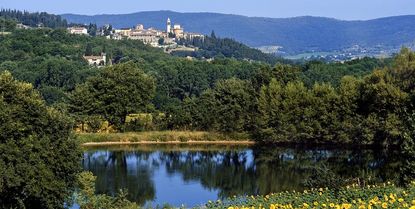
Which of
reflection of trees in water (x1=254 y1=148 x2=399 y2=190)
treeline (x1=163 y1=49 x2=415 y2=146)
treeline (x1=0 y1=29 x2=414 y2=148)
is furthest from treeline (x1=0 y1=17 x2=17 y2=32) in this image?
reflection of trees in water (x1=254 y1=148 x2=399 y2=190)

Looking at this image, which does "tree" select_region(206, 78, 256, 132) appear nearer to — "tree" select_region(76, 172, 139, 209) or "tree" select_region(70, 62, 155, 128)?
"tree" select_region(70, 62, 155, 128)

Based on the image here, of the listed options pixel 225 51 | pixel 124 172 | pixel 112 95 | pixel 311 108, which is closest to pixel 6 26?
pixel 225 51

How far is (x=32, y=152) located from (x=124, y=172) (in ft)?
36.7

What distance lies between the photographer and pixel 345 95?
32.8 meters

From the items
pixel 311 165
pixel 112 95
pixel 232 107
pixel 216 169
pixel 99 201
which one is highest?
pixel 99 201

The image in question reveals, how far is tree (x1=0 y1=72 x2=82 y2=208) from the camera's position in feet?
52.4

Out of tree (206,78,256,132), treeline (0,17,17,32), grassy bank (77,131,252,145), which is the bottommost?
grassy bank (77,131,252,145)

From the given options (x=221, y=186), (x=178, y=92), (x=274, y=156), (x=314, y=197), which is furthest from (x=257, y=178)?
(x=178, y=92)

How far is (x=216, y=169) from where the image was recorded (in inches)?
1109

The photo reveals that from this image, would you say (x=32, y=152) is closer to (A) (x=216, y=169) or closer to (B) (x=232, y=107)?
(A) (x=216, y=169)

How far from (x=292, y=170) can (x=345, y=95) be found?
7.70 meters

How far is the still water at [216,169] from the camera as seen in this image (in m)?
22.3

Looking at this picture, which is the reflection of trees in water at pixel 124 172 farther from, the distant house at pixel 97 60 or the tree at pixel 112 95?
the distant house at pixel 97 60

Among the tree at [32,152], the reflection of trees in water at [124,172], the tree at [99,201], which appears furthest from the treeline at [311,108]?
the tree at [99,201]
